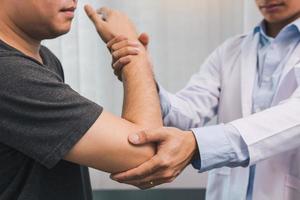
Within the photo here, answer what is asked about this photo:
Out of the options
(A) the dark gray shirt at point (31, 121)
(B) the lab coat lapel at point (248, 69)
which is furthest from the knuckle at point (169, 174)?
(B) the lab coat lapel at point (248, 69)

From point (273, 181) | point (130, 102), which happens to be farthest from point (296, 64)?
point (130, 102)

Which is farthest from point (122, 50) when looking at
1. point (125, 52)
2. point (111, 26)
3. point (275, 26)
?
point (275, 26)

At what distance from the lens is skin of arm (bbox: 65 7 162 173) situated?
2.67 feet

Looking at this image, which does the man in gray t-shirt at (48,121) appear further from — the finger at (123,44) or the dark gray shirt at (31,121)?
the finger at (123,44)

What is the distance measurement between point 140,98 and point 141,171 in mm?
165

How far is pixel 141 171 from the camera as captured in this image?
0.88 m

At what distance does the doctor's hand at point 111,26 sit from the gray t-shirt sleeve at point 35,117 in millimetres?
424

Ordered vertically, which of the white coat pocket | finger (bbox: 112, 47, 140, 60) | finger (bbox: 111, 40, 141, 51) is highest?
finger (bbox: 111, 40, 141, 51)

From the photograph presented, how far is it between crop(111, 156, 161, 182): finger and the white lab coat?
0.91ft

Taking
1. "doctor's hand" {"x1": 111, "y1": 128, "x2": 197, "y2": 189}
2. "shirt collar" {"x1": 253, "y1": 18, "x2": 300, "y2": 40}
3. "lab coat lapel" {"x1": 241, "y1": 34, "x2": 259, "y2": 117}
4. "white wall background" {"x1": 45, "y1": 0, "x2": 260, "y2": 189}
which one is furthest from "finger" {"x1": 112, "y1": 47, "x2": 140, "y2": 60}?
"white wall background" {"x1": 45, "y1": 0, "x2": 260, "y2": 189}

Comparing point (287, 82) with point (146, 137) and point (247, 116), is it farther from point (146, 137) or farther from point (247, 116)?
point (146, 137)

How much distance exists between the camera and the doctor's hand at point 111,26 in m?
1.19

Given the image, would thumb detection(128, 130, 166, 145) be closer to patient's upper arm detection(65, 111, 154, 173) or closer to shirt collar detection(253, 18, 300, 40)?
patient's upper arm detection(65, 111, 154, 173)

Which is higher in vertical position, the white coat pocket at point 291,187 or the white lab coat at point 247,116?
the white lab coat at point 247,116
